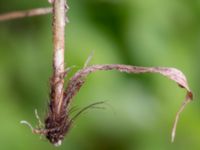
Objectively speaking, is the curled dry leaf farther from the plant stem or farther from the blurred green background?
the blurred green background

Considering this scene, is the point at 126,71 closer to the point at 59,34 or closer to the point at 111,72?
the point at 59,34

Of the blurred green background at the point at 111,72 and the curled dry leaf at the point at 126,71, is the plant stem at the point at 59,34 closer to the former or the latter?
the curled dry leaf at the point at 126,71

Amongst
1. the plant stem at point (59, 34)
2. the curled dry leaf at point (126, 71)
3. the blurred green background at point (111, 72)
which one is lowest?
the blurred green background at point (111, 72)

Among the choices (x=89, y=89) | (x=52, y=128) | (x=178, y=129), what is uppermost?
(x=52, y=128)

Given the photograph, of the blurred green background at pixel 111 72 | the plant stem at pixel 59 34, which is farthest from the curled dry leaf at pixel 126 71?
the blurred green background at pixel 111 72

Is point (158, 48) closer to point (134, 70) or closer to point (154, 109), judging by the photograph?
point (154, 109)

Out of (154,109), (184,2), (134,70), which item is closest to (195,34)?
(184,2)

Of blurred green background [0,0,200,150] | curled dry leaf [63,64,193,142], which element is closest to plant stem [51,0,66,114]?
curled dry leaf [63,64,193,142]

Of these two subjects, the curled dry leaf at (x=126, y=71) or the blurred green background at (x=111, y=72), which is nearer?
the curled dry leaf at (x=126, y=71)
